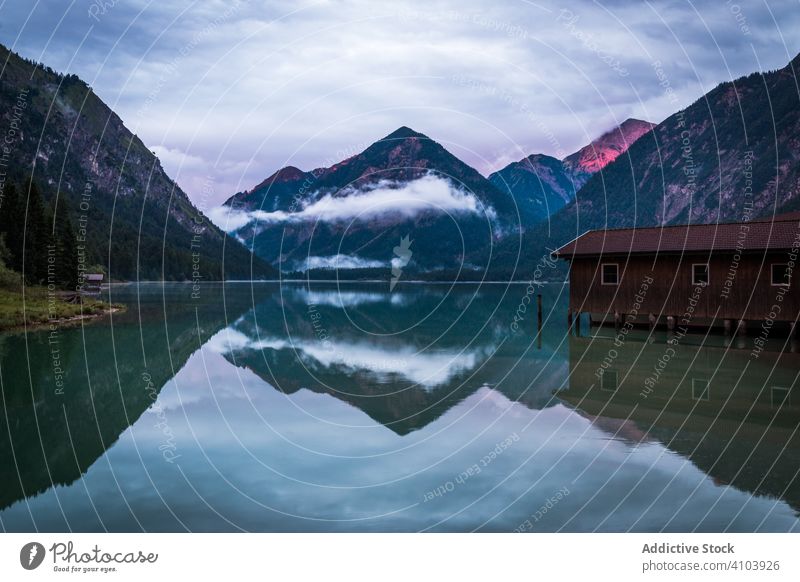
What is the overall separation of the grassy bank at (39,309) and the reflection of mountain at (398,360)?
11360 millimetres

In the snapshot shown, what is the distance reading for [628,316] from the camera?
40406 mm

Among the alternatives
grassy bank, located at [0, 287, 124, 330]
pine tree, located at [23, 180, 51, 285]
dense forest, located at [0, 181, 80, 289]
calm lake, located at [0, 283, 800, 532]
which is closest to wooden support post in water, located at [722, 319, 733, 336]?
calm lake, located at [0, 283, 800, 532]

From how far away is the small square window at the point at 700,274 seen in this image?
117 feet

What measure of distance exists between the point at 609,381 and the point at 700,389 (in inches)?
111

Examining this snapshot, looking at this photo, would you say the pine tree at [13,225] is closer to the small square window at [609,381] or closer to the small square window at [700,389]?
the small square window at [609,381]

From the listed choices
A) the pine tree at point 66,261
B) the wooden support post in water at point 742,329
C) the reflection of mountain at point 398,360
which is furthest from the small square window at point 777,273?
the pine tree at point 66,261

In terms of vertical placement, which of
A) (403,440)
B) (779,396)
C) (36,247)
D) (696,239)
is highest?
(36,247)

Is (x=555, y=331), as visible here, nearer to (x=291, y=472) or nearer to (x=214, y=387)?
(x=214, y=387)

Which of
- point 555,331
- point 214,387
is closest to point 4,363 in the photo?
point 214,387

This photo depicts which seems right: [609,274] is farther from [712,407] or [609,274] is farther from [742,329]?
[712,407]

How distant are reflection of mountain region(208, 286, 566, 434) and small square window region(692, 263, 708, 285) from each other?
738 centimetres

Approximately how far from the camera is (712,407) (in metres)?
18.6

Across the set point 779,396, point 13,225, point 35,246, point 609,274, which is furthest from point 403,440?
point 13,225
